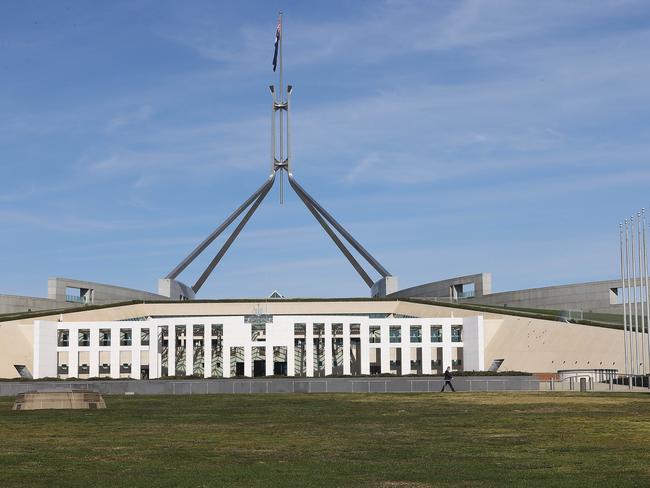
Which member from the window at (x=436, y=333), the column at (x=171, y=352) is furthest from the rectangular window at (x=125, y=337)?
the window at (x=436, y=333)

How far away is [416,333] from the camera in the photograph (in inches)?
2329

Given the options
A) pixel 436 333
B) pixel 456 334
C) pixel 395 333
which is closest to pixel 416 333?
pixel 436 333

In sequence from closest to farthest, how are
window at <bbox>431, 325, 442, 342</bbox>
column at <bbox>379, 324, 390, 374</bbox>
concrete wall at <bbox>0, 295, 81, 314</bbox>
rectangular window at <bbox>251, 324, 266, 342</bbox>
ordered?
rectangular window at <bbox>251, 324, 266, 342</bbox>
column at <bbox>379, 324, 390, 374</bbox>
window at <bbox>431, 325, 442, 342</bbox>
concrete wall at <bbox>0, 295, 81, 314</bbox>

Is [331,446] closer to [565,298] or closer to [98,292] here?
[565,298]

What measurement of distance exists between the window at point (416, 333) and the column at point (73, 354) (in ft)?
66.2

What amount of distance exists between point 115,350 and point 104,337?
3780 millimetres

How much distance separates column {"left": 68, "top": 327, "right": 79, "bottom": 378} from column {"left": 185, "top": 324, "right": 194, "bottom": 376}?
22.7 ft

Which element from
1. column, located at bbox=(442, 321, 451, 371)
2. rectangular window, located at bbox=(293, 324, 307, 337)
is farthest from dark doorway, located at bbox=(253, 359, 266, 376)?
column, located at bbox=(442, 321, 451, 371)

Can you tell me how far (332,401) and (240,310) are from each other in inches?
1539

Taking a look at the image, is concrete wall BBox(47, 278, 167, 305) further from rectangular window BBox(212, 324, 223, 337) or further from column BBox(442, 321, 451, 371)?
column BBox(442, 321, 451, 371)

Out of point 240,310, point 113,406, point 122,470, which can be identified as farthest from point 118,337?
point 122,470

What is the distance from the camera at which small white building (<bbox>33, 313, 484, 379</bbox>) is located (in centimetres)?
5591

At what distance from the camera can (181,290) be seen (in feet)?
277

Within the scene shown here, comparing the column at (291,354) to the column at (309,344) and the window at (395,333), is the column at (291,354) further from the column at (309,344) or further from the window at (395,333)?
the window at (395,333)
